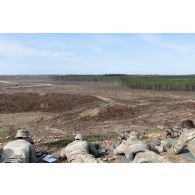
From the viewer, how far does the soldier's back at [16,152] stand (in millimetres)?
3761

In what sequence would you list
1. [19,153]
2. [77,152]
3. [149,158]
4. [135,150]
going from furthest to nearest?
[77,152], [135,150], [19,153], [149,158]

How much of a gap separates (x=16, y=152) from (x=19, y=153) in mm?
48

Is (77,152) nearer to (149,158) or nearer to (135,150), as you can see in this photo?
(135,150)

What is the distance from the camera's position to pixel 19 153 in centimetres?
384

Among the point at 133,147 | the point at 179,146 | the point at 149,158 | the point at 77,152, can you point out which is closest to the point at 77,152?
the point at 77,152

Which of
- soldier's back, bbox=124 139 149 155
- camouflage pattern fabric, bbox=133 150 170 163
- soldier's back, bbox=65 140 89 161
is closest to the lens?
camouflage pattern fabric, bbox=133 150 170 163

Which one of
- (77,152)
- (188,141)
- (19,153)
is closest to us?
(19,153)

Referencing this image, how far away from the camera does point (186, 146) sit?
4523mm

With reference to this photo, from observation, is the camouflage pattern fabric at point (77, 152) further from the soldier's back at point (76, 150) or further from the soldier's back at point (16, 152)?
the soldier's back at point (16, 152)

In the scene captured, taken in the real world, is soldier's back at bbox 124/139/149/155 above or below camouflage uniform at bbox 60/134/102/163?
above

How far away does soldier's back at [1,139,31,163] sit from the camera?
376cm

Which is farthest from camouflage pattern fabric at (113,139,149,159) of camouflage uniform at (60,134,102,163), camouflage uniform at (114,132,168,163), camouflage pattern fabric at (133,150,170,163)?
camouflage uniform at (60,134,102,163)

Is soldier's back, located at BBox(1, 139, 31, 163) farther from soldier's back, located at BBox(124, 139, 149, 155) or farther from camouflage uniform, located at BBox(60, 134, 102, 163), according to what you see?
soldier's back, located at BBox(124, 139, 149, 155)
